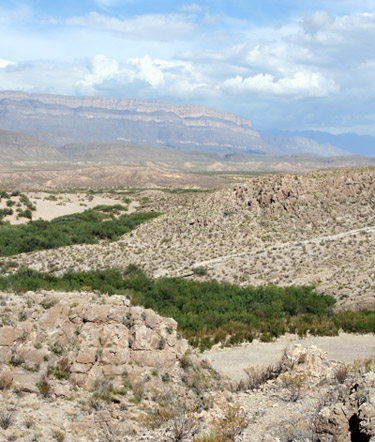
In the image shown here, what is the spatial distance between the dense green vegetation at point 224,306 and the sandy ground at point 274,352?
0.43 meters

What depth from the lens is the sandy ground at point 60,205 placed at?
186ft

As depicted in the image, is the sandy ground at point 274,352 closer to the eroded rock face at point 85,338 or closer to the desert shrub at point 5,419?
the eroded rock face at point 85,338

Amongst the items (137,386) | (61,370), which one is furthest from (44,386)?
(137,386)

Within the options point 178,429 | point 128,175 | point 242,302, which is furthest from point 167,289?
point 128,175

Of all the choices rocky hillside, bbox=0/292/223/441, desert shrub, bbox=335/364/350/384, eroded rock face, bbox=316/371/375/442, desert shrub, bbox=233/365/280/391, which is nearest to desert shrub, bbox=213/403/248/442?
rocky hillside, bbox=0/292/223/441

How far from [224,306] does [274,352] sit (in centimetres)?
496

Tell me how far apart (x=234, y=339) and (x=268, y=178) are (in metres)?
25.4

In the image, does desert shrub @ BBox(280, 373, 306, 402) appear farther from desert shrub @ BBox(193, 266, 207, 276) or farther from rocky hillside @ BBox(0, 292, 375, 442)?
desert shrub @ BBox(193, 266, 207, 276)

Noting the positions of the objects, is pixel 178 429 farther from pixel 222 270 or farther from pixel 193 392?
pixel 222 270

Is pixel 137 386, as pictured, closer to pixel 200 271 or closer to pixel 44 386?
pixel 44 386

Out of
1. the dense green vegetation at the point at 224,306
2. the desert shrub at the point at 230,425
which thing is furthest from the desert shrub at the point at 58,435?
the dense green vegetation at the point at 224,306

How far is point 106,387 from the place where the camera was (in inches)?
396

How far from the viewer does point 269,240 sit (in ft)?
104

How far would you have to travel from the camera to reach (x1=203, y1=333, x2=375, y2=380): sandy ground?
13934 millimetres
